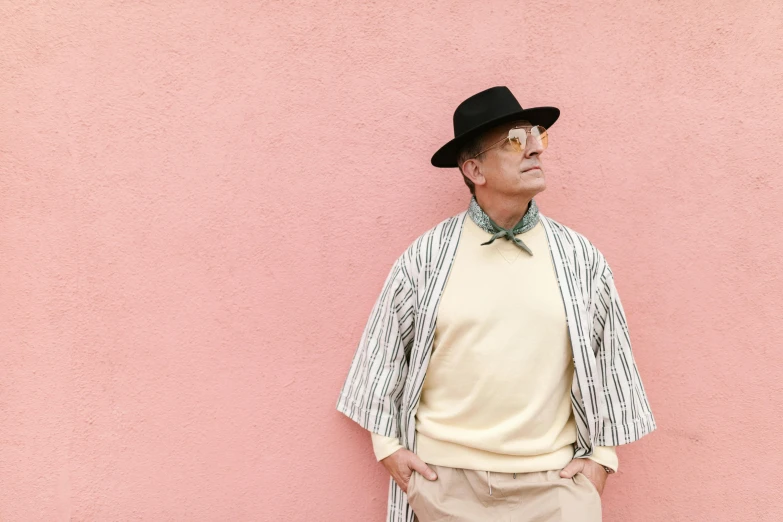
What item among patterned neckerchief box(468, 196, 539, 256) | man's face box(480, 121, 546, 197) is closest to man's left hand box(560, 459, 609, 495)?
patterned neckerchief box(468, 196, 539, 256)

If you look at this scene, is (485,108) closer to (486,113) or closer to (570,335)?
(486,113)

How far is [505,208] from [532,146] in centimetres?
25

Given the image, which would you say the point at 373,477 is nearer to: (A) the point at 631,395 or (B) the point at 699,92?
(A) the point at 631,395

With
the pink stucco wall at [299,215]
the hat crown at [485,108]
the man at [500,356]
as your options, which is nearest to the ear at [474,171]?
the man at [500,356]

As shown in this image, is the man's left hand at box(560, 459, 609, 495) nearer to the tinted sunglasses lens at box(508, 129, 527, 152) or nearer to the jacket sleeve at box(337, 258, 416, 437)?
the jacket sleeve at box(337, 258, 416, 437)

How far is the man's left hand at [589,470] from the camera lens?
2.45 meters

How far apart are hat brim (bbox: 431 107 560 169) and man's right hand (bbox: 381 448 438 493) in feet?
3.87

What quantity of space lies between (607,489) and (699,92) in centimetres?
185

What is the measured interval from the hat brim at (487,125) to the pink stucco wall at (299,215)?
0.83 ft

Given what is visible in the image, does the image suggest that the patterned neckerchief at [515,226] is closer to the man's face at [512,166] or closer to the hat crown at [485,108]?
the man's face at [512,166]

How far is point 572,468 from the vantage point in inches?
96.4

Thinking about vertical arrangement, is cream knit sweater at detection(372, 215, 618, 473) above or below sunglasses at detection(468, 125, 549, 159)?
below

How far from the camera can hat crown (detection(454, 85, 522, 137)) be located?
93.7 inches

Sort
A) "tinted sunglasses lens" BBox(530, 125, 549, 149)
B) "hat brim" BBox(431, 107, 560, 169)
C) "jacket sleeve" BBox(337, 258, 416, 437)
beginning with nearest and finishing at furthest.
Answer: "hat brim" BBox(431, 107, 560, 169)
"tinted sunglasses lens" BBox(530, 125, 549, 149)
"jacket sleeve" BBox(337, 258, 416, 437)
